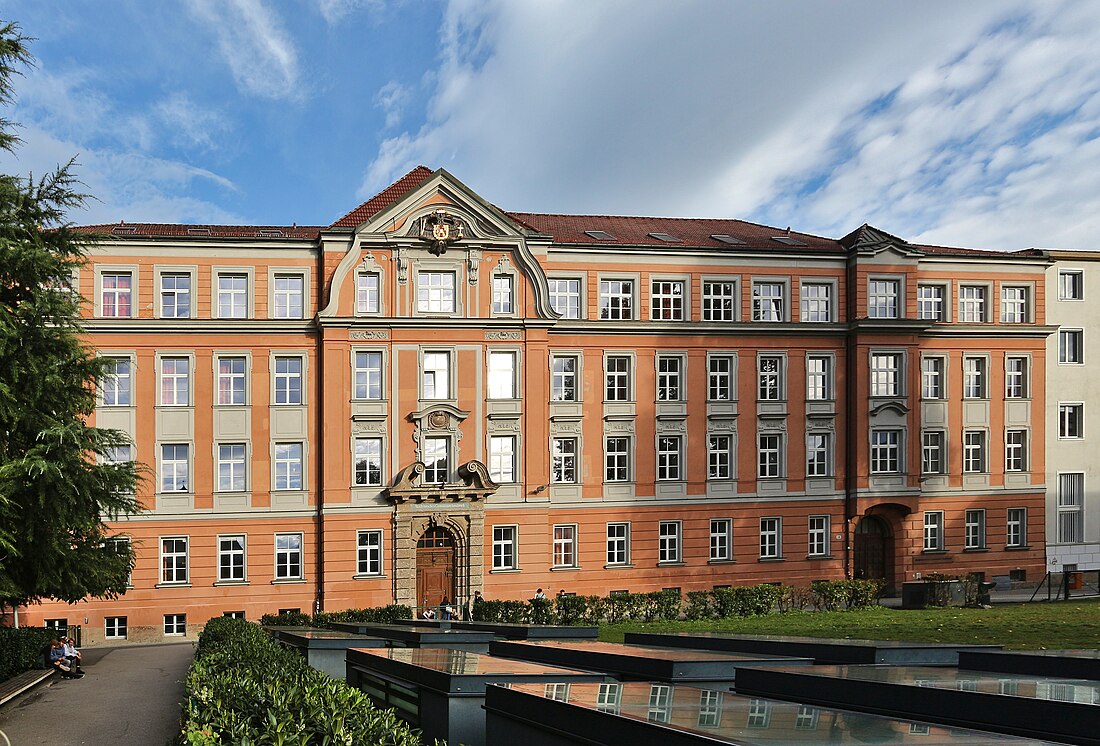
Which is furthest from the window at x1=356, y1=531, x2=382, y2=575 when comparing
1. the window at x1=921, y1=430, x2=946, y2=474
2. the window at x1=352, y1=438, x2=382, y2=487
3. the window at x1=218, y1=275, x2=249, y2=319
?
the window at x1=921, y1=430, x2=946, y2=474

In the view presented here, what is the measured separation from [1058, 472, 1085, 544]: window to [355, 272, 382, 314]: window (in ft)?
106

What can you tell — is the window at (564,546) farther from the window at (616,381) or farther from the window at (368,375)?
the window at (368,375)

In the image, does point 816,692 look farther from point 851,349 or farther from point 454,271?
point 851,349

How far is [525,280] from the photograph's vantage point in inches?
1374

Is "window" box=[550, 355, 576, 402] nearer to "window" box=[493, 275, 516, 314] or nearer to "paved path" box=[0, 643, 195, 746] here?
"window" box=[493, 275, 516, 314]

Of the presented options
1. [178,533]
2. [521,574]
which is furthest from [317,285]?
[521,574]

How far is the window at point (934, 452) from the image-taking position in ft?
126

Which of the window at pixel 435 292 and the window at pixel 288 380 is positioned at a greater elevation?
the window at pixel 435 292

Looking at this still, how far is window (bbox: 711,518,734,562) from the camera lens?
3691cm

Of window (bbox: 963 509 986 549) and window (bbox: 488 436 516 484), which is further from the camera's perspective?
window (bbox: 963 509 986 549)

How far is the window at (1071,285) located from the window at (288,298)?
114 feet

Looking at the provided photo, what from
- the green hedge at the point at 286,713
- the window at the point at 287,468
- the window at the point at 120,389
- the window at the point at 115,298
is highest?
the window at the point at 115,298

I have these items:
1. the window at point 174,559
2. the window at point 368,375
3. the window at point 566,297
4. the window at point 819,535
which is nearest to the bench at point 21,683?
the window at point 174,559

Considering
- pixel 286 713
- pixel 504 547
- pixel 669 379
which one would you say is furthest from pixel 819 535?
pixel 286 713
